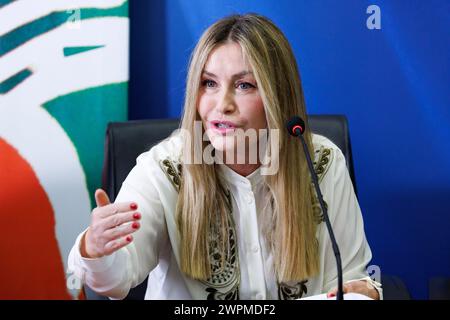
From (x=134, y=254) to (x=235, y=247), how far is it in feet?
0.76

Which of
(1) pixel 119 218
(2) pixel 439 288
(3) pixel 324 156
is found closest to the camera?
(1) pixel 119 218

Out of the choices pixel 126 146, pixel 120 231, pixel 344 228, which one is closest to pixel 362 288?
pixel 344 228

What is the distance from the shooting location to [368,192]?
7.18 feet

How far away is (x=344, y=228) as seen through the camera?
1.49 meters

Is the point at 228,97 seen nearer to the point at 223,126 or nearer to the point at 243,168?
the point at 223,126

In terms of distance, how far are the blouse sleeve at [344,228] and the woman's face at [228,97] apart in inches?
10.8

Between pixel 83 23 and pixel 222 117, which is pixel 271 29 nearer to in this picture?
pixel 222 117

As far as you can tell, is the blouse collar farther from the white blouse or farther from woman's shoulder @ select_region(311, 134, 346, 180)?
woman's shoulder @ select_region(311, 134, 346, 180)

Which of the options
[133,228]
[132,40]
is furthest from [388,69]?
[133,228]

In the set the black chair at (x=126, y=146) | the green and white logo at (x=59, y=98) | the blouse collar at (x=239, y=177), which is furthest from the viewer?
the green and white logo at (x=59, y=98)

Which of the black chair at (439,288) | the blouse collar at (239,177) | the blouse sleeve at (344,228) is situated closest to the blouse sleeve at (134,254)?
the blouse collar at (239,177)

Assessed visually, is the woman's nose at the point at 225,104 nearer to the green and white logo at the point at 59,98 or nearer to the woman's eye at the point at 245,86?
the woman's eye at the point at 245,86

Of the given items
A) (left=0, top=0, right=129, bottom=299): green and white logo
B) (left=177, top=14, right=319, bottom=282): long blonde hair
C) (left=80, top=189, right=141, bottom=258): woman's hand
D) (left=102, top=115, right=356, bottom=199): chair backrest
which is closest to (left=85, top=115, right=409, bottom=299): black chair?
(left=102, top=115, right=356, bottom=199): chair backrest

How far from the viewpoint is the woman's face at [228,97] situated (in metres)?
1.32
